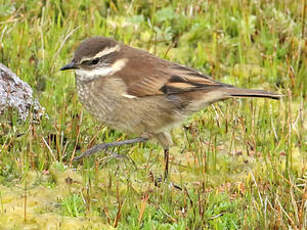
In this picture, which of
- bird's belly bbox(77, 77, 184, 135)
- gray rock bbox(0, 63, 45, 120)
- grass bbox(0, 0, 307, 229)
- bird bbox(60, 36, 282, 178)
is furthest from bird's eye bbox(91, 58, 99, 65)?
gray rock bbox(0, 63, 45, 120)

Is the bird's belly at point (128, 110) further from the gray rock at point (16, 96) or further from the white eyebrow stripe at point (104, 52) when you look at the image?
the gray rock at point (16, 96)

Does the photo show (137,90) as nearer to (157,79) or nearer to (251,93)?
(157,79)

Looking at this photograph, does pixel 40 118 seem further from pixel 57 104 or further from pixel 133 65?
pixel 133 65

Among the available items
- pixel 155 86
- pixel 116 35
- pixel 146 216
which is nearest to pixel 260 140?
pixel 155 86

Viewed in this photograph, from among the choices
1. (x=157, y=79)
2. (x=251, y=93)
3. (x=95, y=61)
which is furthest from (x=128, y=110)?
(x=251, y=93)

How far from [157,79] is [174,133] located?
108 centimetres

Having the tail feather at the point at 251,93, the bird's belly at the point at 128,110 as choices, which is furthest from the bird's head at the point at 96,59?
the tail feather at the point at 251,93

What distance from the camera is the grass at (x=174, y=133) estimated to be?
561 centimetres

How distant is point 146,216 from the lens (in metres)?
5.59

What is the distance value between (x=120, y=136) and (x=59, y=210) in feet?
5.33

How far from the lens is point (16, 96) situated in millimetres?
6824

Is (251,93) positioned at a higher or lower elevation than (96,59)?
lower

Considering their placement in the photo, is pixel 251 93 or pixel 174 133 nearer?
pixel 251 93

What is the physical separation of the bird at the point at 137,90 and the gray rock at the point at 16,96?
61 cm
